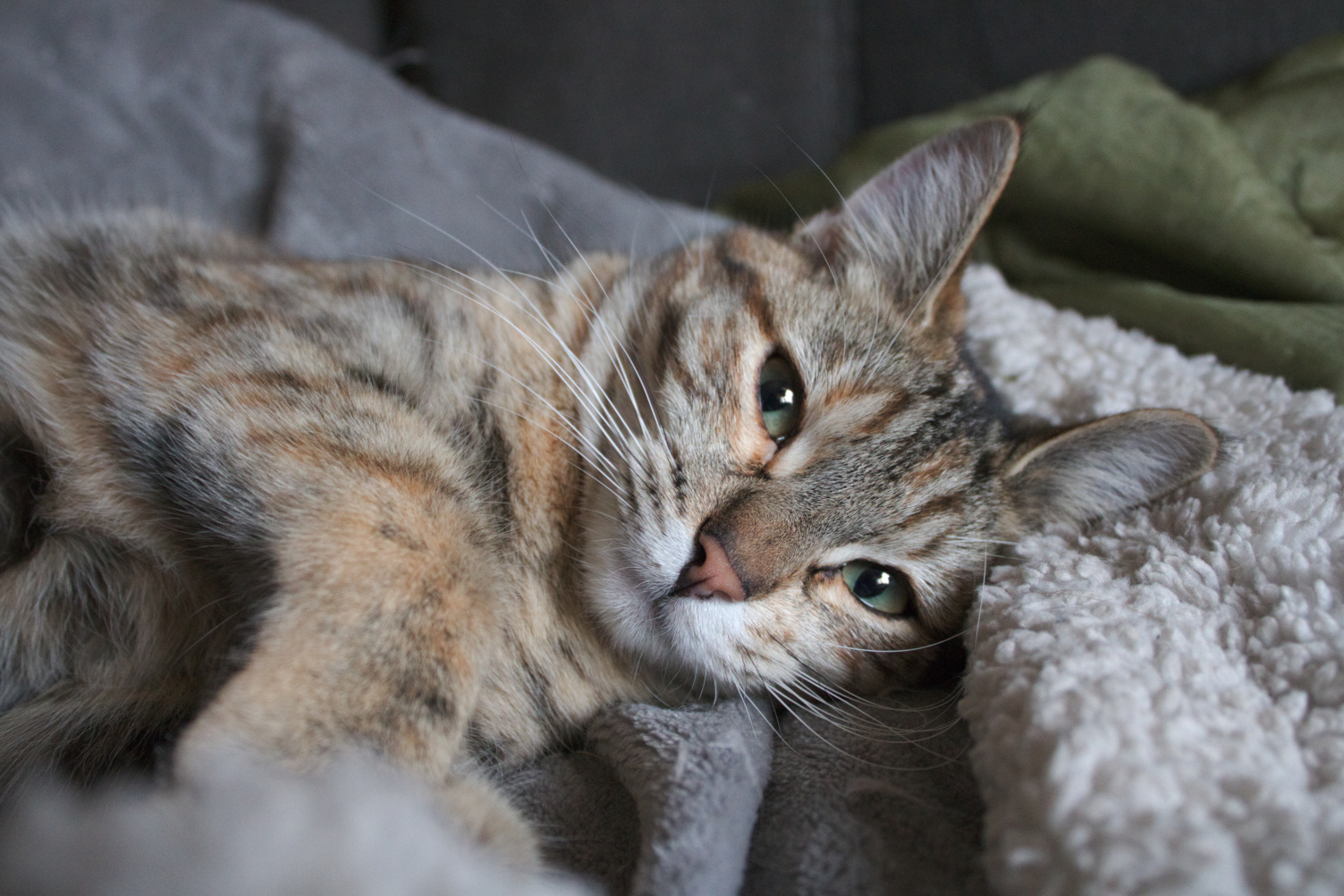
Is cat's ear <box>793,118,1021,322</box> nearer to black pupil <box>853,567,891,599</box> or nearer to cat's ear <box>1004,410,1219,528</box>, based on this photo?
cat's ear <box>1004,410,1219,528</box>

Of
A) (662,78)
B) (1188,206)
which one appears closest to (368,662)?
(1188,206)

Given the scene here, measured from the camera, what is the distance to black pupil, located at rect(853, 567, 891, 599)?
3.20ft

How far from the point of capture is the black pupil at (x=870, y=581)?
97cm

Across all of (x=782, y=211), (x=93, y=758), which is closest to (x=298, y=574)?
(x=93, y=758)

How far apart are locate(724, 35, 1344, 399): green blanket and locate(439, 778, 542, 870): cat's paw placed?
3.74 ft

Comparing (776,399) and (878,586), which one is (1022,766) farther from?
(776,399)

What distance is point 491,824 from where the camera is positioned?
72 centimetres

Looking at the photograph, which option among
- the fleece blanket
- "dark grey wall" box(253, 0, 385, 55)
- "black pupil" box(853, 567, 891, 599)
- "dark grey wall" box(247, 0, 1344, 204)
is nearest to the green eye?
"black pupil" box(853, 567, 891, 599)

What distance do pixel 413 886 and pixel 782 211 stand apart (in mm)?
1668

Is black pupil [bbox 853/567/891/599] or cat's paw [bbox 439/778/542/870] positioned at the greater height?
black pupil [bbox 853/567/891/599]

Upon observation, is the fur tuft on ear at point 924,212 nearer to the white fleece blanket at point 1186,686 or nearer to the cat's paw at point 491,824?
the white fleece blanket at point 1186,686

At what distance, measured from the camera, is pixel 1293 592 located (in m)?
0.79

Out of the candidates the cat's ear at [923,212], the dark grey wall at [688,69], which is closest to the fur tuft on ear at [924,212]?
the cat's ear at [923,212]

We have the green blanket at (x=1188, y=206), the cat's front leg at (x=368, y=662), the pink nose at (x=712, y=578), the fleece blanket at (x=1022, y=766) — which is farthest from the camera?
the green blanket at (x=1188, y=206)
